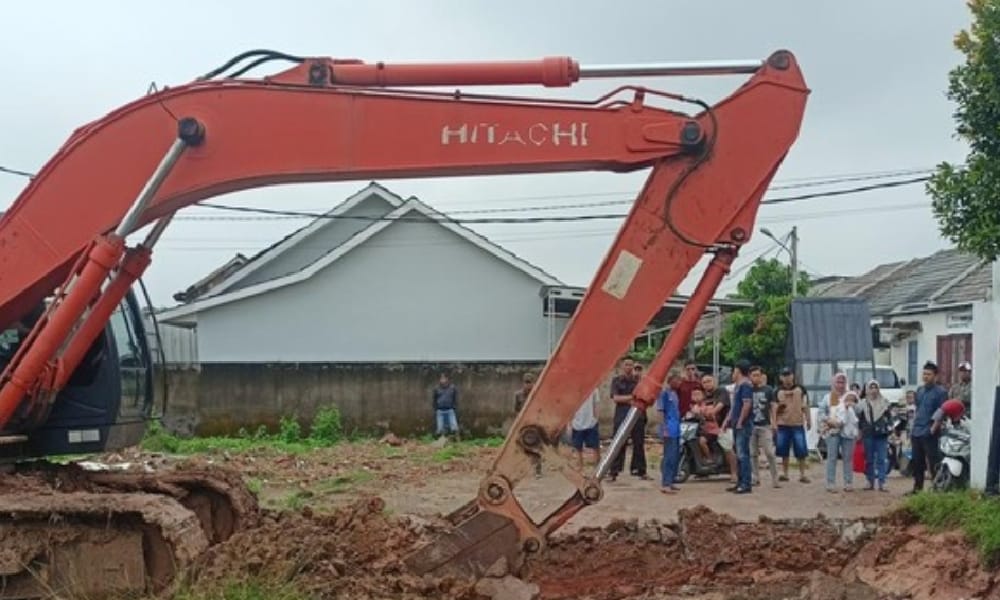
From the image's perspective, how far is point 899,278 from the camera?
39406 millimetres

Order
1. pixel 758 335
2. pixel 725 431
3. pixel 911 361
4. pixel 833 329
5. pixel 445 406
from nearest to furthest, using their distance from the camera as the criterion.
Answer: pixel 725 431 → pixel 445 406 → pixel 833 329 → pixel 911 361 → pixel 758 335

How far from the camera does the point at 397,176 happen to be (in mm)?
7633

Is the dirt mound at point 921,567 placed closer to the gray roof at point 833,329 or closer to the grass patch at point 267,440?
the grass patch at point 267,440

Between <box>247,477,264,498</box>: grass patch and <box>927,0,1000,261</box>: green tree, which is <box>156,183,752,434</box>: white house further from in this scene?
<box>927,0,1000,261</box>: green tree

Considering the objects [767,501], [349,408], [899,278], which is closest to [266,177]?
[767,501]

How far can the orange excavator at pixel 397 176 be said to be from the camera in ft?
24.1

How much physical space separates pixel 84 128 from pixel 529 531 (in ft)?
12.1

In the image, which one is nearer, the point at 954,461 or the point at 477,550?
the point at 477,550

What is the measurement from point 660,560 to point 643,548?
0.20 meters

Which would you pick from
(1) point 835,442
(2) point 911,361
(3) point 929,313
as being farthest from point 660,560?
(2) point 911,361

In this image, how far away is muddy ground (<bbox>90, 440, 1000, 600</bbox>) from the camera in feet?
23.8

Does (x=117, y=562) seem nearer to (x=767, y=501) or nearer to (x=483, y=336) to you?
(x=767, y=501)

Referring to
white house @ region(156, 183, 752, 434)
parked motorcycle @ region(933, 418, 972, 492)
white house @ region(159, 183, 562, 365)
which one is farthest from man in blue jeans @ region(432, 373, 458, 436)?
parked motorcycle @ region(933, 418, 972, 492)

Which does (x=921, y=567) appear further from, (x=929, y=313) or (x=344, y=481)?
(x=929, y=313)
